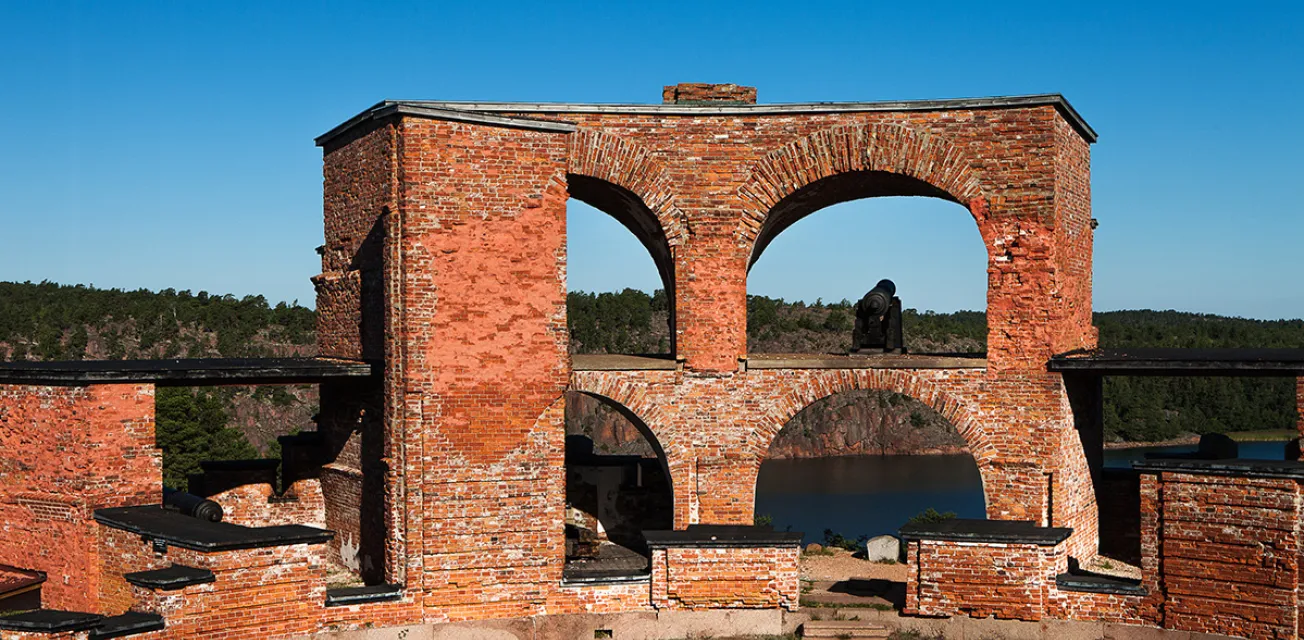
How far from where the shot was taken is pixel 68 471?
509 inches

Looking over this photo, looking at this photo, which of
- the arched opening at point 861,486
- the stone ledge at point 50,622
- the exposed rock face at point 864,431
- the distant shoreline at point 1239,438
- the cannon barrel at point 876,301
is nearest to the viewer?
the stone ledge at point 50,622

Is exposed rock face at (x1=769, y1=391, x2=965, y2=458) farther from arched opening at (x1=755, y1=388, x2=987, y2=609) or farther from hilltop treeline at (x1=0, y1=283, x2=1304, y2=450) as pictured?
hilltop treeline at (x1=0, y1=283, x2=1304, y2=450)

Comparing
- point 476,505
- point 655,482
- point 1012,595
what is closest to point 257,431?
point 655,482

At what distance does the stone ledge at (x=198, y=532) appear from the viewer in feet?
37.8

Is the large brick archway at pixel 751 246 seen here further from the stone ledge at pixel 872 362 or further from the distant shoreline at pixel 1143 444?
the distant shoreline at pixel 1143 444

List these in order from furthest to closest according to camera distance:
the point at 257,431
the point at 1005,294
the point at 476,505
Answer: the point at 257,431 < the point at 1005,294 < the point at 476,505

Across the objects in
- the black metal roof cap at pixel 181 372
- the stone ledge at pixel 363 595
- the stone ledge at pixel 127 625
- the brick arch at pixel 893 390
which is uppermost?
the black metal roof cap at pixel 181 372

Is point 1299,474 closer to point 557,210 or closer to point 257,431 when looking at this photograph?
point 557,210

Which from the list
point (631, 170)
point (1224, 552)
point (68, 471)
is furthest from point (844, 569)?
point (68, 471)

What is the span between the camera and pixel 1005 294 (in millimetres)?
15883

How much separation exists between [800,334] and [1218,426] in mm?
18183

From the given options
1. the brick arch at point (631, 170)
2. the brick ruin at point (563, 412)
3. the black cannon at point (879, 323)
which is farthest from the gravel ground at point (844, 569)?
the brick arch at point (631, 170)

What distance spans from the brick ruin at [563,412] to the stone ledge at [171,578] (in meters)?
0.03

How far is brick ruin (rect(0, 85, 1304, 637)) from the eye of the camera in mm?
12180
